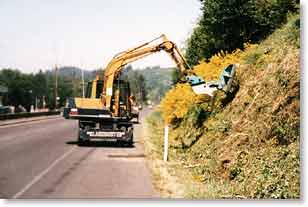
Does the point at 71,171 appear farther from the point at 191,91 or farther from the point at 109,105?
the point at 191,91

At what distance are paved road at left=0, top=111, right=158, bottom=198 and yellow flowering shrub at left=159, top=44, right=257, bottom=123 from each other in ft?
6.76

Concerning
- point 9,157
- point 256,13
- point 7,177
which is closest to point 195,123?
point 256,13

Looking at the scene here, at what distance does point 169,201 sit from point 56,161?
645 centimetres

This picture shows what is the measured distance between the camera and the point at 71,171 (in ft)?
43.5

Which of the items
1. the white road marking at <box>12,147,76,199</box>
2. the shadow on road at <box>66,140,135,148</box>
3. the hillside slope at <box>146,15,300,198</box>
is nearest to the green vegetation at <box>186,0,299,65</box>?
the hillside slope at <box>146,15,300,198</box>

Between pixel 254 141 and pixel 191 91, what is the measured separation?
6312 millimetres

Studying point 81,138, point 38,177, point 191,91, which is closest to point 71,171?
point 38,177

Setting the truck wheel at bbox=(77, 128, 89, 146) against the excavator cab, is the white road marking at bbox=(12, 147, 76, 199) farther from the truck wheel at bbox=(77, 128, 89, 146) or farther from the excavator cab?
the excavator cab

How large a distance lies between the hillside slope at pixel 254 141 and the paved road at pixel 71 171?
31.6 inches

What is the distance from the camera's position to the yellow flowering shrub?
54.4 feet

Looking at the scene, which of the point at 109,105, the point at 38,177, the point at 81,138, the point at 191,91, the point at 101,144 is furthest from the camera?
the point at 101,144

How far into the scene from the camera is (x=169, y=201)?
31.6 feet

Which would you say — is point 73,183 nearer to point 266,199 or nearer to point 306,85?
point 266,199

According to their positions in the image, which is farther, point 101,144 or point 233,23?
point 101,144
